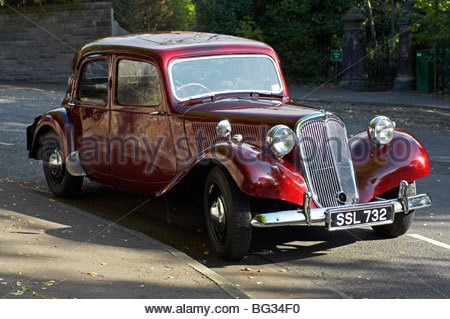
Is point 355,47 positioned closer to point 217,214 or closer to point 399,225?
point 399,225

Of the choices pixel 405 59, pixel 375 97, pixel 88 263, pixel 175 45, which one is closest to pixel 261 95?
pixel 175 45

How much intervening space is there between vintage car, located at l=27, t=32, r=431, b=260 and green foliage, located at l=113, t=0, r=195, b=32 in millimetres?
24059

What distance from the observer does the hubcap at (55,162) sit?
8.10 meters

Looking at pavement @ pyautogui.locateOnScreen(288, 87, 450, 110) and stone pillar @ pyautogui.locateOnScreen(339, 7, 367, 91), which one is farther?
stone pillar @ pyautogui.locateOnScreen(339, 7, 367, 91)

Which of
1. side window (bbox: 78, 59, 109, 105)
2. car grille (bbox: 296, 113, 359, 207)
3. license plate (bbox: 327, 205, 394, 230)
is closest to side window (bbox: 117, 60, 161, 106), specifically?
side window (bbox: 78, 59, 109, 105)

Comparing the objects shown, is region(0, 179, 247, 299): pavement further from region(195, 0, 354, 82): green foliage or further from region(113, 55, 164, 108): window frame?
region(195, 0, 354, 82): green foliage

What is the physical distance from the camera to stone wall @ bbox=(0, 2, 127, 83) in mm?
26875

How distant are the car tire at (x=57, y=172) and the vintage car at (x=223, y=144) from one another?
0.02 meters

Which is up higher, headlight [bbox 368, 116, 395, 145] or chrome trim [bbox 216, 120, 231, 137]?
chrome trim [bbox 216, 120, 231, 137]

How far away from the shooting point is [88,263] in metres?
5.32

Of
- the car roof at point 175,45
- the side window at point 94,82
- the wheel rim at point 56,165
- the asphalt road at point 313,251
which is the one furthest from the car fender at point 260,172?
the wheel rim at point 56,165

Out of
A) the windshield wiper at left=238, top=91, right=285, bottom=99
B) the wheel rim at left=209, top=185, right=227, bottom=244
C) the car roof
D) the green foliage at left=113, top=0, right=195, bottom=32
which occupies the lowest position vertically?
the wheel rim at left=209, top=185, right=227, bottom=244

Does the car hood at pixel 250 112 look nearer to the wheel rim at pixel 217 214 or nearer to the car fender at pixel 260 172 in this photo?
the car fender at pixel 260 172
